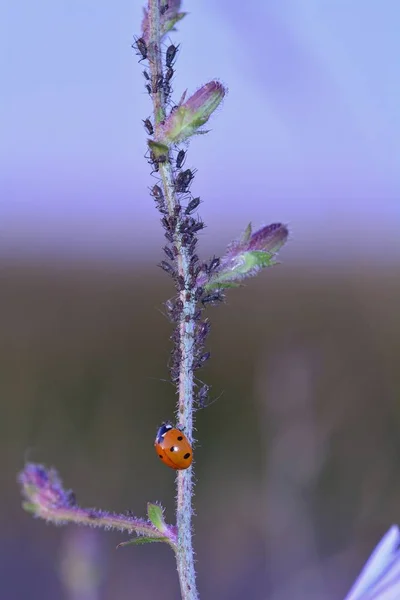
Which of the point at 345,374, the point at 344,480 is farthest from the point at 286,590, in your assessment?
the point at 344,480

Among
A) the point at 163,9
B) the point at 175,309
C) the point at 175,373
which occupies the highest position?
the point at 163,9

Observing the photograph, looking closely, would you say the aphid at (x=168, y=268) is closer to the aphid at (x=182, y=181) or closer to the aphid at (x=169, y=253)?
the aphid at (x=169, y=253)

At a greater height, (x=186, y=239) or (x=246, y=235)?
(x=246, y=235)

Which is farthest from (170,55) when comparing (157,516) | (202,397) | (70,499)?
(70,499)

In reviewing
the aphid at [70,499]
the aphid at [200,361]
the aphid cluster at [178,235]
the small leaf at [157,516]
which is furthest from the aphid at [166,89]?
the aphid at [70,499]

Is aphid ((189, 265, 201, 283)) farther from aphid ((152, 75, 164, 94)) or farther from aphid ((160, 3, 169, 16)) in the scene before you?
aphid ((160, 3, 169, 16))

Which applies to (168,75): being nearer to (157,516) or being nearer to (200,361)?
(200,361)

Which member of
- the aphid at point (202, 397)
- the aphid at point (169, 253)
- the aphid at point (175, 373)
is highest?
the aphid at point (169, 253)
